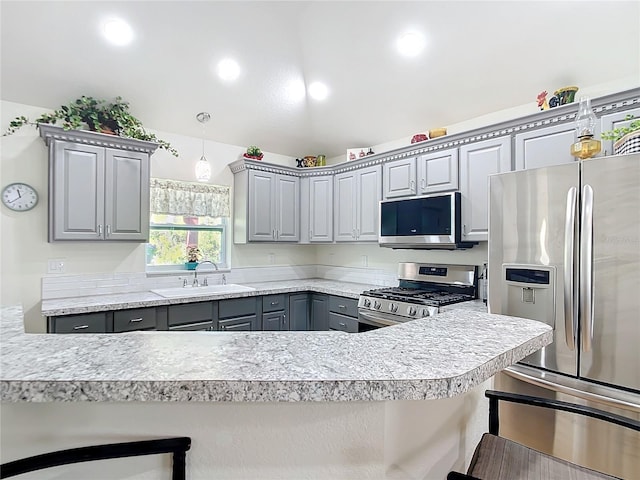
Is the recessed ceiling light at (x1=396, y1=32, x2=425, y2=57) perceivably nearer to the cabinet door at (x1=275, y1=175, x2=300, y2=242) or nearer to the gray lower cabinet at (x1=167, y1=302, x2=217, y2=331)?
the cabinet door at (x1=275, y1=175, x2=300, y2=242)

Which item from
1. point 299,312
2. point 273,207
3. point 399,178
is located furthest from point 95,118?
point 399,178

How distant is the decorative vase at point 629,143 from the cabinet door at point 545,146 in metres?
0.42

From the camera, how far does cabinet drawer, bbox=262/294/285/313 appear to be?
12.2 ft

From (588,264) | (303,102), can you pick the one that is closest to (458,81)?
(303,102)

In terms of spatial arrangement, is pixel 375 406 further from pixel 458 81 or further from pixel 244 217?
pixel 244 217

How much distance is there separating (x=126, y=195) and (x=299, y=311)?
211 cm

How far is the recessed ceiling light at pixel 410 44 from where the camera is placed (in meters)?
2.88

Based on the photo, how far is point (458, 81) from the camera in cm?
307

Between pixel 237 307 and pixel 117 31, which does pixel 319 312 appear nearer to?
pixel 237 307

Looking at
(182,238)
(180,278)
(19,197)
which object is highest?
(19,197)

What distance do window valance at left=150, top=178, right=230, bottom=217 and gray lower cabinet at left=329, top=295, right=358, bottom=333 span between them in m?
1.66

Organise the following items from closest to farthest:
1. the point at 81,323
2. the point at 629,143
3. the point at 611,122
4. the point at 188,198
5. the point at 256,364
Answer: the point at 256,364 → the point at 629,143 → the point at 611,122 → the point at 81,323 → the point at 188,198

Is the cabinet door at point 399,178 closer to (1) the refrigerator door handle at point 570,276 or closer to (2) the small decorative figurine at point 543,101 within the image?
(2) the small decorative figurine at point 543,101

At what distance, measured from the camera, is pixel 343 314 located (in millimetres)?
3639
